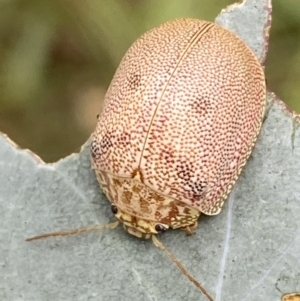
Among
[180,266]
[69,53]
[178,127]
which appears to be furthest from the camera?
[69,53]

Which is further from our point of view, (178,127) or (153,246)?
(153,246)

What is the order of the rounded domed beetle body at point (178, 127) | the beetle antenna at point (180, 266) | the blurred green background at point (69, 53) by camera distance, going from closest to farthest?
the rounded domed beetle body at point (178, 127) → the beetle antenna at point (180, 266) → the blurred green background at point (69, 53)

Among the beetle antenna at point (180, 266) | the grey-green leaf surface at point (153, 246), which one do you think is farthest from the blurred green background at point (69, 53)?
the beetle antenna at point (180, 266)

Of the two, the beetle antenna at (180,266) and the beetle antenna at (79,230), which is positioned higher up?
the beetle antenna at (180,266)

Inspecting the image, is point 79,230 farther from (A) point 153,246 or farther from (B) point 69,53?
(B) point 69,53

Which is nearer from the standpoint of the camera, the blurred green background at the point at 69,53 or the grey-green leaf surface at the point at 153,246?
→ the grey-green leaf surface at the point at 153,246

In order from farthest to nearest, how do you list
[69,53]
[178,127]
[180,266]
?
1. [69,53]
2. [180,266]
3. [178,127]

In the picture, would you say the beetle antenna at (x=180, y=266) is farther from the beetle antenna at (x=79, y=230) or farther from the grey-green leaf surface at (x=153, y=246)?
the beetle antenna at (x=79, y=230)

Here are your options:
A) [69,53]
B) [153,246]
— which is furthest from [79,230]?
[69,53]

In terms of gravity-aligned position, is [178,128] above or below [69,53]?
above
